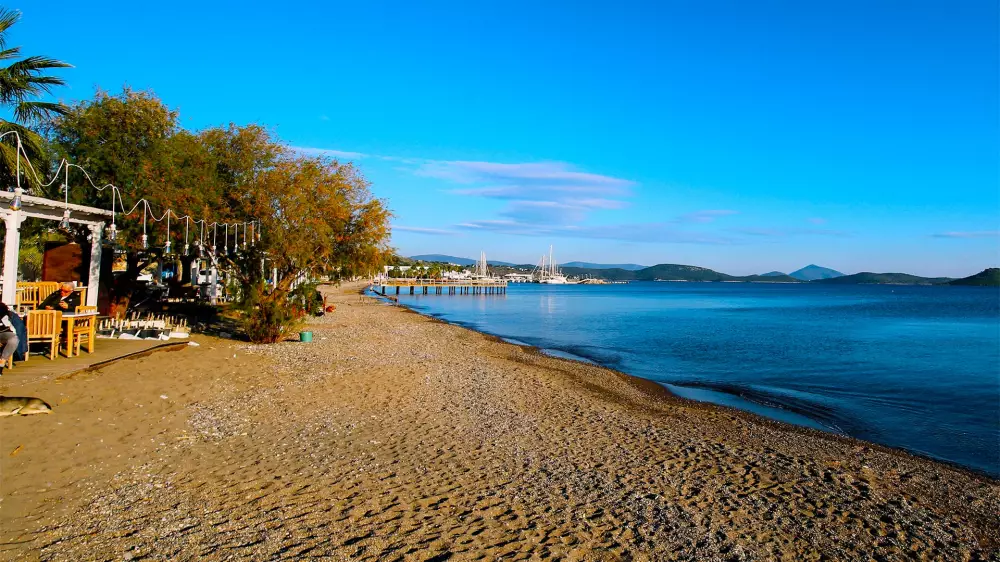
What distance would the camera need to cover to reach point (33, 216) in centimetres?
1132

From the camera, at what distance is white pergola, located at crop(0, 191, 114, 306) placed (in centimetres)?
1046

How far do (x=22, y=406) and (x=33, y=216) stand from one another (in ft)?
19.7

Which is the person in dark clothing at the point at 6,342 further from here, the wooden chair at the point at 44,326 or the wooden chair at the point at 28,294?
Result: the wooden chair at the point at 28,294

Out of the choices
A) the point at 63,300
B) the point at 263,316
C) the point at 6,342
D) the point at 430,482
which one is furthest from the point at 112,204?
the point at 430,482

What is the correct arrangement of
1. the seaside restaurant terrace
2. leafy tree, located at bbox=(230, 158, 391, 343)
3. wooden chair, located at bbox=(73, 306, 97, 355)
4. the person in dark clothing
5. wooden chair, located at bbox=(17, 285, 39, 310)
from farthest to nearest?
leafy tree, located at bbox=(230, 158, 391, 343) < wooden chair, located at bbox=(17, 285, 39, 310) < wooden chair, located at bbox=(73, 306, 97, 355) < the seaside restaurant terrace < the person in dark clothing

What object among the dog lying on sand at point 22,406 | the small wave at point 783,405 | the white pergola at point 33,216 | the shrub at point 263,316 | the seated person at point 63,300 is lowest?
the small wave at point 783,405

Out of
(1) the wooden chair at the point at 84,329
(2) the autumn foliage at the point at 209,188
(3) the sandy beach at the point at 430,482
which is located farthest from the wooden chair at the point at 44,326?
(2) the autumn foliage at the point at 209,188

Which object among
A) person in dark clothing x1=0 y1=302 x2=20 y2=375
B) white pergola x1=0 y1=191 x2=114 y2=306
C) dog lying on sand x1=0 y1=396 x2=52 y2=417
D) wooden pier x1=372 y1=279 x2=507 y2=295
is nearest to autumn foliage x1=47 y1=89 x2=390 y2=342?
white pergola x1=0 y1=191 x2=114 y2=306

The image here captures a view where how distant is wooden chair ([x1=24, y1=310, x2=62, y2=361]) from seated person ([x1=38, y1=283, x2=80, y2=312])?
1.50 meters

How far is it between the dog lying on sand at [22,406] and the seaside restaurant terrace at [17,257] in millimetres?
3381

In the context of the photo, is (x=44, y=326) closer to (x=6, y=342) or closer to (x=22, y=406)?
(x=6, y=342)

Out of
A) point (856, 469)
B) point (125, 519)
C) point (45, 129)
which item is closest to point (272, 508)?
point (125, 519)

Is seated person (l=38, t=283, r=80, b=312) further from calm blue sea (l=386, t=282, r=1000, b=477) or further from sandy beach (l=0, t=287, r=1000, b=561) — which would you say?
calm blue sea (l=386, t=282, r=1000, b=477)

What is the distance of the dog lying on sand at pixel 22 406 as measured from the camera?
23.1 feet
